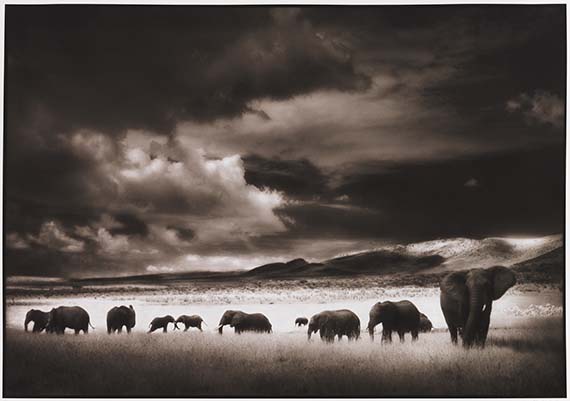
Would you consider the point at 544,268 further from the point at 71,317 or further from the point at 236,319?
the point at 71,317

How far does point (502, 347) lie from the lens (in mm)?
8125

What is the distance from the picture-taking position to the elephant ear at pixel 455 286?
8211 mm

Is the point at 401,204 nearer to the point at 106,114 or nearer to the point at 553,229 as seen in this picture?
the point at 553,229

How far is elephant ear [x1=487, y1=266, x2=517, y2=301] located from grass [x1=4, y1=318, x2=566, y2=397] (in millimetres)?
379

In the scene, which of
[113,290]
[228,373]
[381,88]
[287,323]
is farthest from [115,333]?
[381,88]

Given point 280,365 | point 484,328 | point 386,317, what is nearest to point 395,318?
point 386,317

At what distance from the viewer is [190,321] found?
8211 millimetres

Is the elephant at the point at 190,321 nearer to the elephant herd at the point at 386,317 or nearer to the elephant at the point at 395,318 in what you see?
the elephant herd at the point at 386,317

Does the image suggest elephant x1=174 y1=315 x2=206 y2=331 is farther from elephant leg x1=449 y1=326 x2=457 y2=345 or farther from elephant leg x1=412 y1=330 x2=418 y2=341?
elephant leg x1=449 y1=326 x2=457 y2=345

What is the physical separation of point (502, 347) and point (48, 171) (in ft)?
15.6

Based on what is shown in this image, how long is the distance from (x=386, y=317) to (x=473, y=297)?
0.86 meters

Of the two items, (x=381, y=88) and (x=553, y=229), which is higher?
(x=381, y=88)

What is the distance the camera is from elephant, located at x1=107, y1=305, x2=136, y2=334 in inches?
323

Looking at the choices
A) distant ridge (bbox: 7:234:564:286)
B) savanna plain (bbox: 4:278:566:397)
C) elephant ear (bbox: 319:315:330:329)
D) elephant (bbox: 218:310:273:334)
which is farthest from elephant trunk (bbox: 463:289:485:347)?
elephant (bbox: 218:310:273:334)
